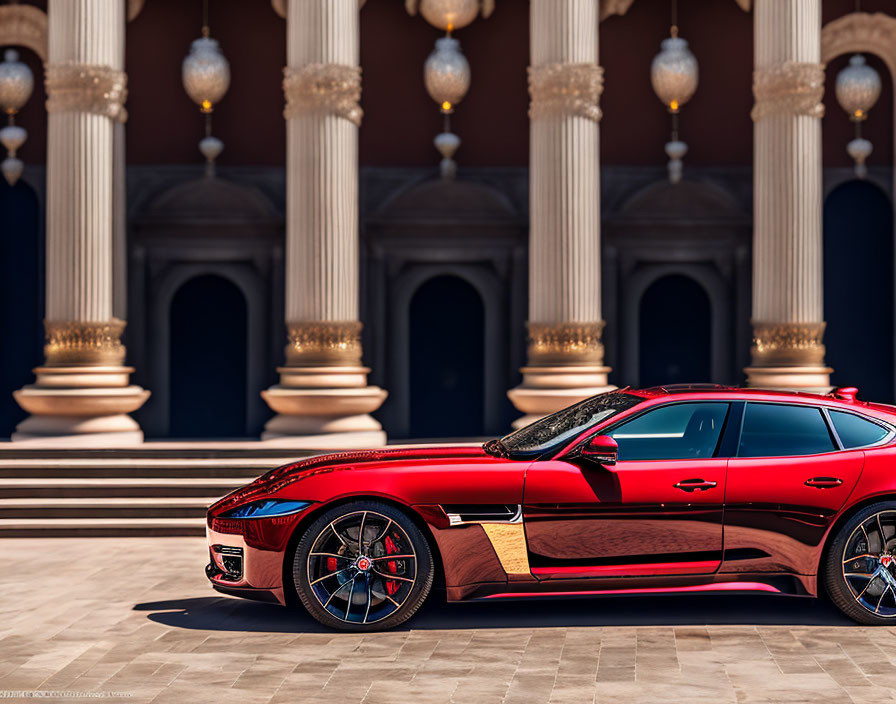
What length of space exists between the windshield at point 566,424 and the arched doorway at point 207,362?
999 centimetres

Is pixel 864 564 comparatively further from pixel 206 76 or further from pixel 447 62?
pixel 206 76

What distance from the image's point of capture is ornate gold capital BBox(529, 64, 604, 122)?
14.9 meters

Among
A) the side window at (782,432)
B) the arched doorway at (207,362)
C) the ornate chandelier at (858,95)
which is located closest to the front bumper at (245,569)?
the side window at (782,432)

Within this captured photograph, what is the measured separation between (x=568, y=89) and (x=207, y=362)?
673 cm

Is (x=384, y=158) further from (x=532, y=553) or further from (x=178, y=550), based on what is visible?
(x=532, y=553)

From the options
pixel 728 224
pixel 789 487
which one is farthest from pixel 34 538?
pixel 728 224

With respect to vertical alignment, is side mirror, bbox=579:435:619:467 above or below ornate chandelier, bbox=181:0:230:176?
below

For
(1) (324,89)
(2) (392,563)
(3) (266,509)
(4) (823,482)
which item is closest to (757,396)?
(4) (823,482)

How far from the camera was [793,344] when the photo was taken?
15375mm

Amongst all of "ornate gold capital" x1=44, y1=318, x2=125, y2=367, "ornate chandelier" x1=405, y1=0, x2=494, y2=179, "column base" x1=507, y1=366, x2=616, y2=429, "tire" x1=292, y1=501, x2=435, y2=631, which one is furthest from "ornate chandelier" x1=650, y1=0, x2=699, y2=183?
"tire" x1=292, y1=501, x2=435, y2=631

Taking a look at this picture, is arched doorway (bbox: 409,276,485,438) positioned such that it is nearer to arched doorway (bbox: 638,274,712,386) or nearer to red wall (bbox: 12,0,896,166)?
red wall (bbox: 12,0,896,166)

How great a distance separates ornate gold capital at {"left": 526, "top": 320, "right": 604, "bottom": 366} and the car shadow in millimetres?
6732

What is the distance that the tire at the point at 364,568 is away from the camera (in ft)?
23.9

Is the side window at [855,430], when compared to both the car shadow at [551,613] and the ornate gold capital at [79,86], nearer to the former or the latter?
the car shadow at [551,613]
